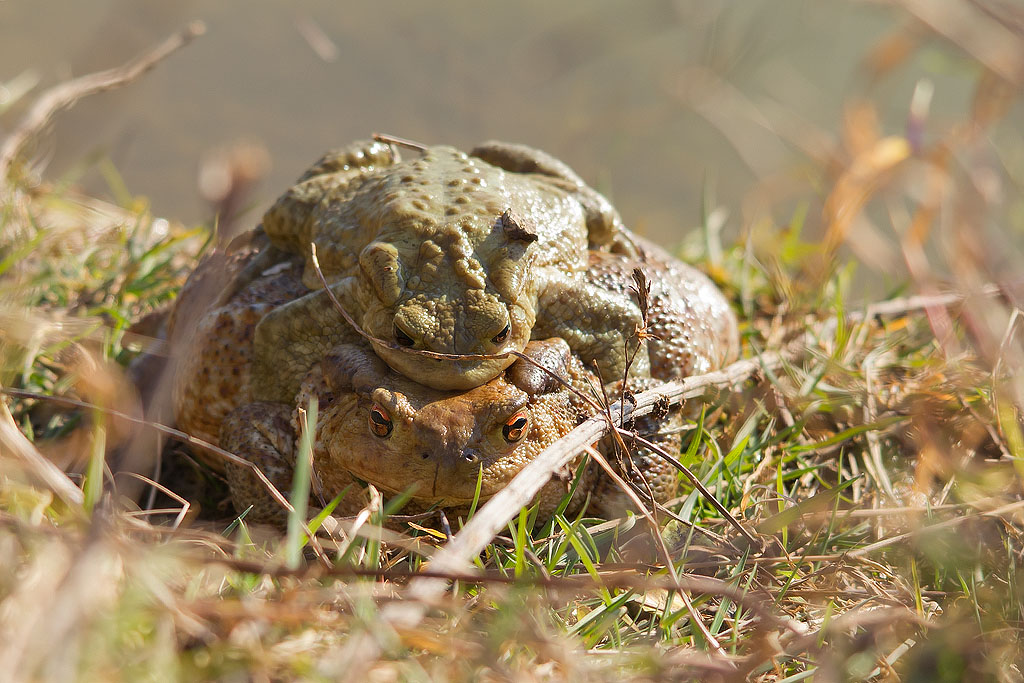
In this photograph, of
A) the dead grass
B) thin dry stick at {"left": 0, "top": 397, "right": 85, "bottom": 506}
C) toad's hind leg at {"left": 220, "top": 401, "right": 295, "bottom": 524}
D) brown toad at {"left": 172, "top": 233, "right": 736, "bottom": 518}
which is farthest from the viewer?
toad's hind leg at {"left": 220, "top": 401, "right": 295, "bottom": 524}

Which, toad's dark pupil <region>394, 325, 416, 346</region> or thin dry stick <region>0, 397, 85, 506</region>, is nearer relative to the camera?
thin dry stick <region>0, 397, 85, 506</region>

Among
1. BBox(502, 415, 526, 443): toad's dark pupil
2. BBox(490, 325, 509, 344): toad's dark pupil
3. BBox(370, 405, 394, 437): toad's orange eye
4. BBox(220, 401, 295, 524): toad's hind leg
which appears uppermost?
BBox(490, 325, 509, 344): toad's dark pupil

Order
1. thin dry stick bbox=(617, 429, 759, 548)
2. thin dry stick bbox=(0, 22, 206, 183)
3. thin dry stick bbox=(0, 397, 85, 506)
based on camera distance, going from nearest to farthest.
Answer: thin dry stick bbox=(0, 397, 85, 506) < thin dry stick bbox=(617, 429, 759, 548) < thin dry stick bbox=(0, 22, 206, 183)

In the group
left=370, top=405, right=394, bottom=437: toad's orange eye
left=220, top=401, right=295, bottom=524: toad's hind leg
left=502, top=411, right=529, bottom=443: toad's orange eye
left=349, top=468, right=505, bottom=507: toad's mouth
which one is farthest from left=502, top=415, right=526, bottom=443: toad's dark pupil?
left=220, top=401, right=295, bottom=524: toad's hind leg

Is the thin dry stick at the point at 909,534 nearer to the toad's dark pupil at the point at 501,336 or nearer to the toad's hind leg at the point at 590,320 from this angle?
the toad's hind leg at the point at 590,320

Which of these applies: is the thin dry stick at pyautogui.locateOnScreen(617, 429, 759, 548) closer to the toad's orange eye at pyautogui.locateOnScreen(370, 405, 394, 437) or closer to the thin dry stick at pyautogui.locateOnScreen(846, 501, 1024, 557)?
the thin dry stick at pyautogui.locateOnScreen(846, 501, 1024, 557)

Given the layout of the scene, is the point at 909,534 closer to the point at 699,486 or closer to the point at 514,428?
the point at 699,486

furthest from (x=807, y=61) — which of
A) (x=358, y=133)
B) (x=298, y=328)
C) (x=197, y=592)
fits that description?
(x=197, y=592)
